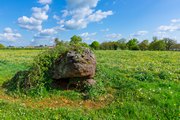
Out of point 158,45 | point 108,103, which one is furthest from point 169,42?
point 108,103

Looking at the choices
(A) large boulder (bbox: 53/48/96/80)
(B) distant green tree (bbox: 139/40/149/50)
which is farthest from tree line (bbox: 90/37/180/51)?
(A) large boulder (bbox: 53/48/96/80)

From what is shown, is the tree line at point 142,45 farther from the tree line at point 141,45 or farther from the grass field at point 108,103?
the grass field at point 108,103

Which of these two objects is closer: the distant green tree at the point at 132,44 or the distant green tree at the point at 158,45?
the distant green tree at the point at 158,45

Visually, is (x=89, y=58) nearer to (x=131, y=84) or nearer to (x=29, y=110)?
(x=131, y=84)

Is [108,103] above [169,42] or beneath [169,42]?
beneath

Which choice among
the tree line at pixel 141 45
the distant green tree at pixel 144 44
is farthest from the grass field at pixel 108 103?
the distant green tree at pixel 144 44

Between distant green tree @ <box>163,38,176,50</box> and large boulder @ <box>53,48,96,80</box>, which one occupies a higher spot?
distant green tree @ <box>163,38,176,50</box>

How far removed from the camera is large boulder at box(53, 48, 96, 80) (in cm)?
939

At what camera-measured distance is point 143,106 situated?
25.9 feet

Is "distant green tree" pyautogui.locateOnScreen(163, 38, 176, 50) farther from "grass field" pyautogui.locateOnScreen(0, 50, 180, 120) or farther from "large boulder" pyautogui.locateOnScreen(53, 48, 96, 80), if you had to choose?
"large boulder" pyautogui.locateOnScreen(53, 48, 96, 80)

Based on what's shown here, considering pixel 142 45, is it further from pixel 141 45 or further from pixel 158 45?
pixel 158 45

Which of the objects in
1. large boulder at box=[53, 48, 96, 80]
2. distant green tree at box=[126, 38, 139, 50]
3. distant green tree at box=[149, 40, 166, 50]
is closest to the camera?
large boulder at box=[53, 48, 96, 80]

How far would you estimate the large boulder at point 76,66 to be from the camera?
30.8 feet

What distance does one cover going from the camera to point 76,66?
9297mm
